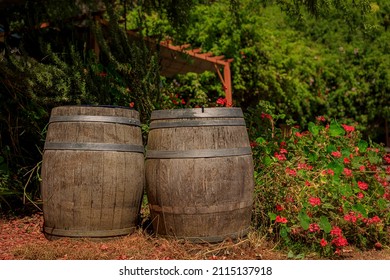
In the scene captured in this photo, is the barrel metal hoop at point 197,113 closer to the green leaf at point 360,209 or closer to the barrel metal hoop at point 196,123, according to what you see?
the barrel metal hoop at point 196,123

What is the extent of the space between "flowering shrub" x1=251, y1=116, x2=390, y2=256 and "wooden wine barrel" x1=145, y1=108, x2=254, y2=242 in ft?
1.76

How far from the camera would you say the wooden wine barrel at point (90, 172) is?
3951 millimetres

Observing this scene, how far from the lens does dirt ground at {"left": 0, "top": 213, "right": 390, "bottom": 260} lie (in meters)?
3.80

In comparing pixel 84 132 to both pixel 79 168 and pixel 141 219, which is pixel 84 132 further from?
pixel 141 219

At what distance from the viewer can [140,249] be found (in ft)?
12.9

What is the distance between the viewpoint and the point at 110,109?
160 inches

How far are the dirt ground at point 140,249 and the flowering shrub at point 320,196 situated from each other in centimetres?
20

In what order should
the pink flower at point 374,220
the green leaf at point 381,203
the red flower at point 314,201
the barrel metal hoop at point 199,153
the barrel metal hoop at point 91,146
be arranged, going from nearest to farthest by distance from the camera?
the barrel metal hoop at point 199,153 < the barrel metal hoop at point 91,146 < the red flower at point 314,201 < the pink flower at point 374,220 < the green leaf at point 381,203

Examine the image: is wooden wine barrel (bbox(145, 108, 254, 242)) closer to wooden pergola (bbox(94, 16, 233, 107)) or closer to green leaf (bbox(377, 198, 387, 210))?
green leaf (bbox(377, 198, 387, 210))

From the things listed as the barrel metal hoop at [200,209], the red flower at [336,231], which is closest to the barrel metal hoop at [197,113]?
the barrel metal hoop at [200,209]

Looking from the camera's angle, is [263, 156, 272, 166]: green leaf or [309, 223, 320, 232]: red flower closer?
[309, 223, 320, 232]: red flower

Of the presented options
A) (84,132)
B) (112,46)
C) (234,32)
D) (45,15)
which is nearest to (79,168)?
(84,132)

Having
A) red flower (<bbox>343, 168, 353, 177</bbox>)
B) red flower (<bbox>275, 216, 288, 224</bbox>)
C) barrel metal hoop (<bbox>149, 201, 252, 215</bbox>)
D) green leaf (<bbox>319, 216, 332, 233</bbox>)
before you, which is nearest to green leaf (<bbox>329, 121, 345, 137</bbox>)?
red flower (<bbox>343, 168, 353, 177</bbox>)
